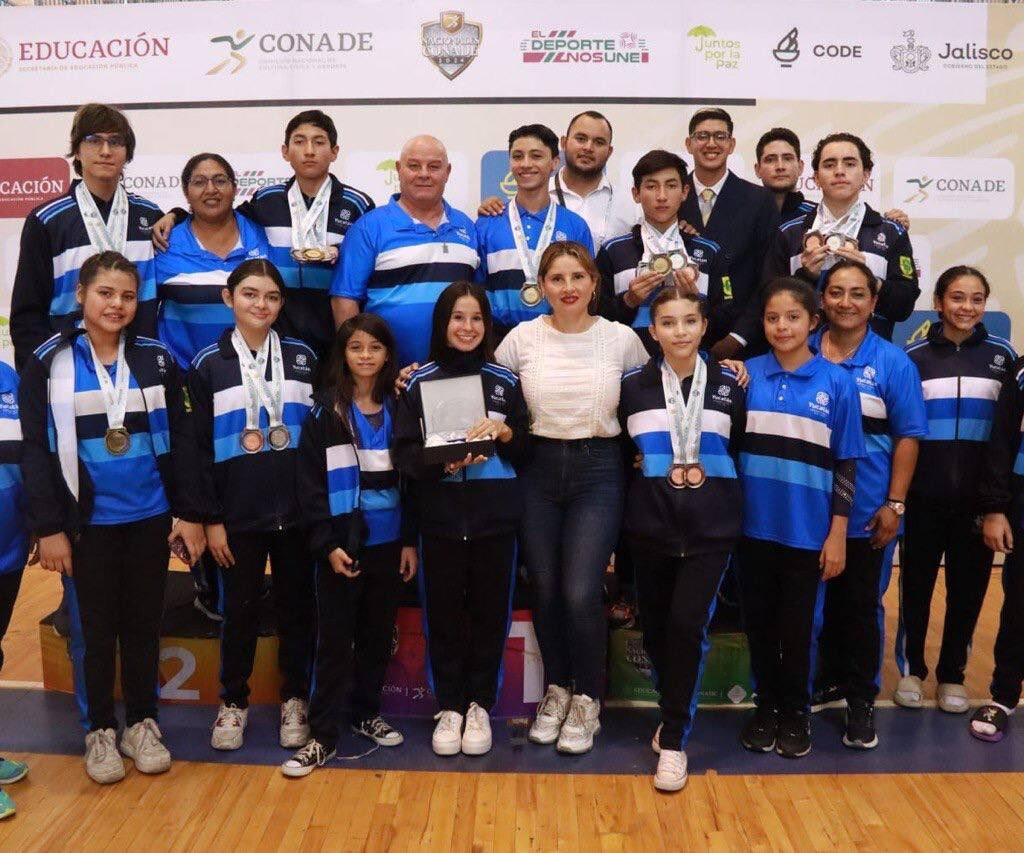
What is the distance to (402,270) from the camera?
3443 mm

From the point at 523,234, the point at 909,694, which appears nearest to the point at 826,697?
the point at 909,694

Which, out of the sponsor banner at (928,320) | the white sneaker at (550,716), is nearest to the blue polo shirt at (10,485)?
the white sneaker at (550,716)

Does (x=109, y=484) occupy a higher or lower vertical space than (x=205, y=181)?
lower

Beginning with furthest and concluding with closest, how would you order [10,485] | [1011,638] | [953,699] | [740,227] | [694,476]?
[740,227], [953,699], [1011,638], [694,476], [10,485]

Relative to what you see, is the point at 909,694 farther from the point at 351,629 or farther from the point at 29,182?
the point at 29,182

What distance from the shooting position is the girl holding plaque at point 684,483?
300 centimetres

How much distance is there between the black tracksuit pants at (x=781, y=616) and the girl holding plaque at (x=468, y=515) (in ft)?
2.73

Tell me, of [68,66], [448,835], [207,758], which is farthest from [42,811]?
[68,66]

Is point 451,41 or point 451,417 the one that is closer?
point 451,417

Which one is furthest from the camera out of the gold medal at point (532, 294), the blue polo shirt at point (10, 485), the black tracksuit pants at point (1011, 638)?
the gold medal at point (532, 294)

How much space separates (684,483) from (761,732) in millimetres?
974

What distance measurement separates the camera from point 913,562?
3582 mm

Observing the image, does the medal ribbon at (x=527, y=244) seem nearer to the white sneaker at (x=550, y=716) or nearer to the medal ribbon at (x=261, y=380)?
the medal ribbon at (x=261, y=380)

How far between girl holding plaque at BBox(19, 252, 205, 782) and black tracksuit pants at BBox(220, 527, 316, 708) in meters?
0.17
